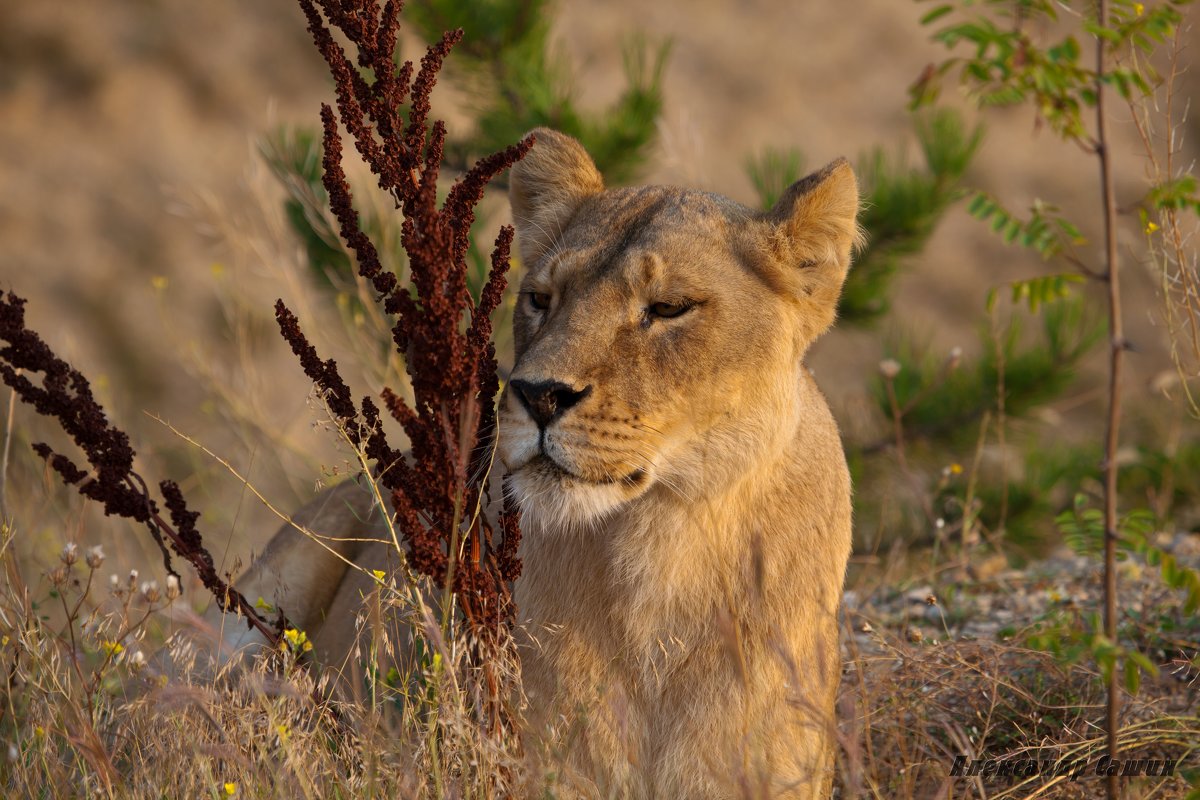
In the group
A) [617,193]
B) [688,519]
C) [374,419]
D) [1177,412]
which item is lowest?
[1177,412]

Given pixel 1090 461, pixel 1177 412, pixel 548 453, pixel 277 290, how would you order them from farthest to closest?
pixel 277 290
pixel 1177 412
pixel 1090 461
pixel 548 453

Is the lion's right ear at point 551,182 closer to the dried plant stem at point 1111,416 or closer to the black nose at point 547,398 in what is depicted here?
the black nose at point 547,398

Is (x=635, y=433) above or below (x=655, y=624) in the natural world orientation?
above

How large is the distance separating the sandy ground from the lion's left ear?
10.4m

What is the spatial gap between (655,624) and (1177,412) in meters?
7.22

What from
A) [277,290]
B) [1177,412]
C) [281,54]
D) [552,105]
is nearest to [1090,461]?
[1177,412]

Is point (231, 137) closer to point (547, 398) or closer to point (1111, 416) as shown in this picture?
point (547, 398)

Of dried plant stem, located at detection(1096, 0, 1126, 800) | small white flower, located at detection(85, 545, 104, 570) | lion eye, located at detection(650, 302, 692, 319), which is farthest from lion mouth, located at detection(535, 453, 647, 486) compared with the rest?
dried plant stem, located at detection(1096, 0, 1126, 800)

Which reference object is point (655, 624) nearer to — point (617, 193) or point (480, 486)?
point (480, 486)

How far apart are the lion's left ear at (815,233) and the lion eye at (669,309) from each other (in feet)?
1.09

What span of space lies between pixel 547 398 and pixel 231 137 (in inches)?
583

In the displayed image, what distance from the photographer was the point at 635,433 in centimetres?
319

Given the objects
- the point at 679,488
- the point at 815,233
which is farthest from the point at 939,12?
the point at 679,488

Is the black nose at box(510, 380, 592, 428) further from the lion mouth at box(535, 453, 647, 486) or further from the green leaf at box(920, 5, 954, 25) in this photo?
the green leaf at box(920, 5, 954, 25)
